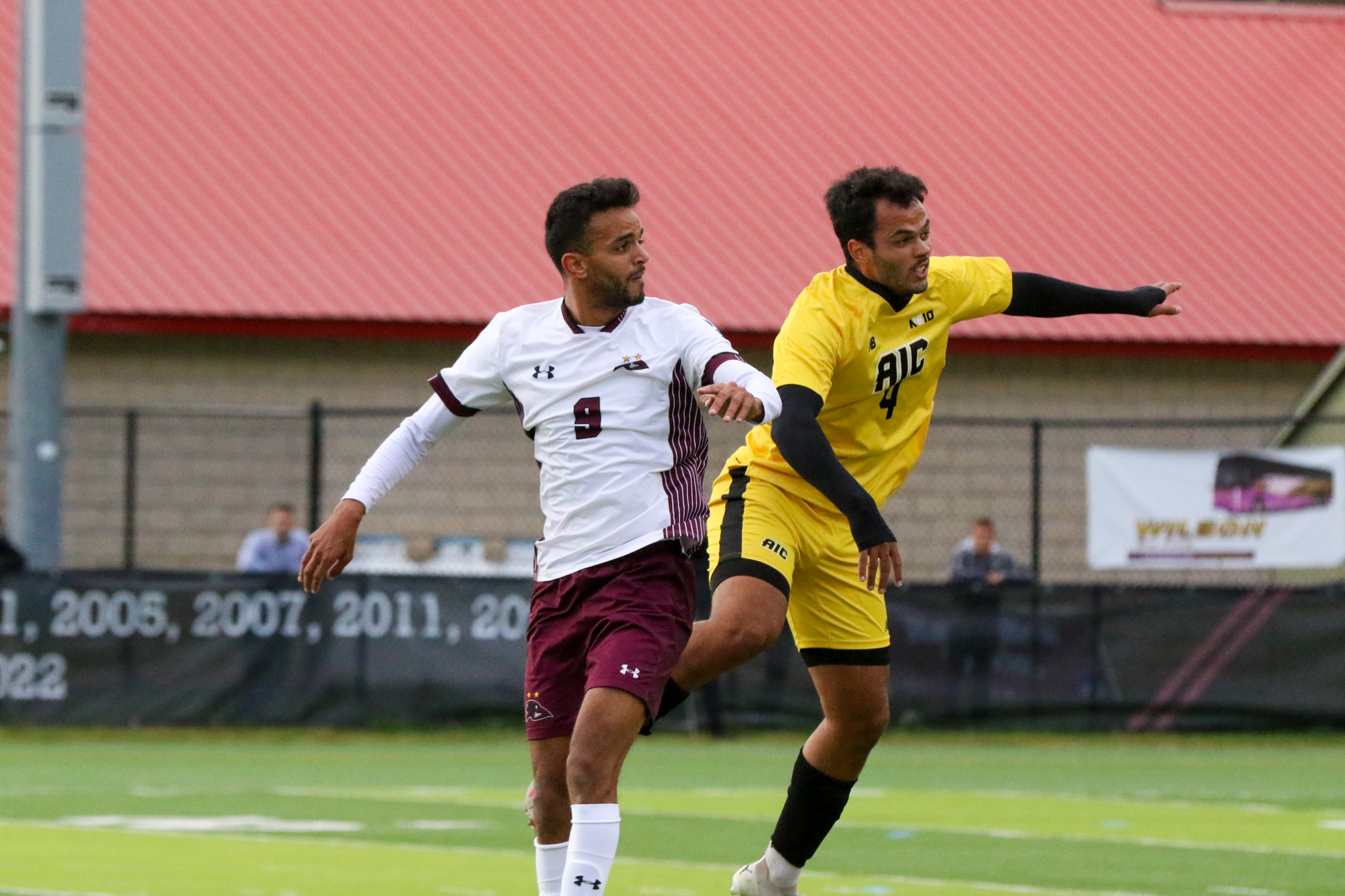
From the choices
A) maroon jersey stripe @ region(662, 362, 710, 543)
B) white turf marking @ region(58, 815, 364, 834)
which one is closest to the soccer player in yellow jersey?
maroon jersey stripe @ region(662, 362, 710, 543)

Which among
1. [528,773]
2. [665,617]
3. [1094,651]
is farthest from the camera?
[1094,651]

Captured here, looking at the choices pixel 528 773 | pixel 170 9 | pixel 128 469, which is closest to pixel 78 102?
pixel 128 469

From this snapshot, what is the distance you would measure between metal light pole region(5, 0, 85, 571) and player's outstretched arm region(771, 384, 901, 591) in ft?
36.2

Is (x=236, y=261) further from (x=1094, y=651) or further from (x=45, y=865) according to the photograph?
(x=45, y=865)

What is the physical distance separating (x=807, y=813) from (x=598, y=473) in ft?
5.42

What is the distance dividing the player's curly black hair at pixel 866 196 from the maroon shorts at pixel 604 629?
1474 millimetres

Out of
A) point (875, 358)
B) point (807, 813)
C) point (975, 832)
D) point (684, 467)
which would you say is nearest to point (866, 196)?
point (875, 358)

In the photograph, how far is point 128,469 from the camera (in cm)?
1822

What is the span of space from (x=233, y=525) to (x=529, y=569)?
2.92 meters

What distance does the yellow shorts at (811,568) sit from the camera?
24.1ft

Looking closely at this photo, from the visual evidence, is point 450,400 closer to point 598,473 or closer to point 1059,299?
point 598,473

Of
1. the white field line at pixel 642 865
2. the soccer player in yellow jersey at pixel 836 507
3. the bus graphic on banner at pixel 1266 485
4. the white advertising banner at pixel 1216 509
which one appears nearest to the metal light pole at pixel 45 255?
the white field line at pixel 642 865

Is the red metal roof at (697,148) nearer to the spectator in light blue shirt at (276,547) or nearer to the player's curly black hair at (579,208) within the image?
the spectator in light blue shirt at (276,547)

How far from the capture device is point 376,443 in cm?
1941
